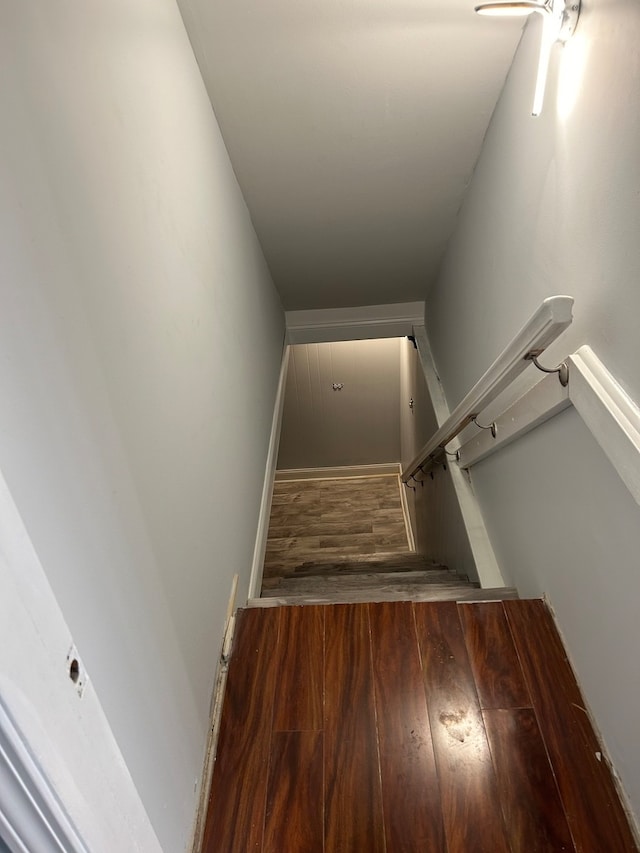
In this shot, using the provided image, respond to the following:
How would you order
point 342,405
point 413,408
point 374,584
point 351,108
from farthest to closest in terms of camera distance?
point 342,405 → point 413,408 → point 374,584 → point 351,108

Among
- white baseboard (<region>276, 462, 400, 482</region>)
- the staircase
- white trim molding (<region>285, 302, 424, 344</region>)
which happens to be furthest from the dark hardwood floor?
white baseboard (<region>276, 462, 400, 482</region>)

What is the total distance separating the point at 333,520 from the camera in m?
4.93

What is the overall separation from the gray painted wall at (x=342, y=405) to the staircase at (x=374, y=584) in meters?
1.71

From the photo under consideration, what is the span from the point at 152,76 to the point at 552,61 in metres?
1.02

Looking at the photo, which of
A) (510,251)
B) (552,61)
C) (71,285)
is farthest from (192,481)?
(552,61)

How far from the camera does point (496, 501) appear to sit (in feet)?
6.52

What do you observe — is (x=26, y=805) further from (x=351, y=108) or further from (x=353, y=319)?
(x=353, y=319)

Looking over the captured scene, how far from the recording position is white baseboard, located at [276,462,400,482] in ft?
19.2

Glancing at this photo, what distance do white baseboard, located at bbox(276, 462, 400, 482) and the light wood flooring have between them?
64 millimetres

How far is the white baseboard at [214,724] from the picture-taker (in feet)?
3.48

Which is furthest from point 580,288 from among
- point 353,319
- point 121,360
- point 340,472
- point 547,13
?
point 340,472

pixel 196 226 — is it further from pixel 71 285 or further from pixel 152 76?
pixel 71 285

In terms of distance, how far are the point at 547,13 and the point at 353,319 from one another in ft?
7.96

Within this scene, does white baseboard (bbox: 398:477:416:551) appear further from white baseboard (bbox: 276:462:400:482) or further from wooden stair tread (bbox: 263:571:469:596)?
wooden stair tread (bbox: 263:571:469:596)
